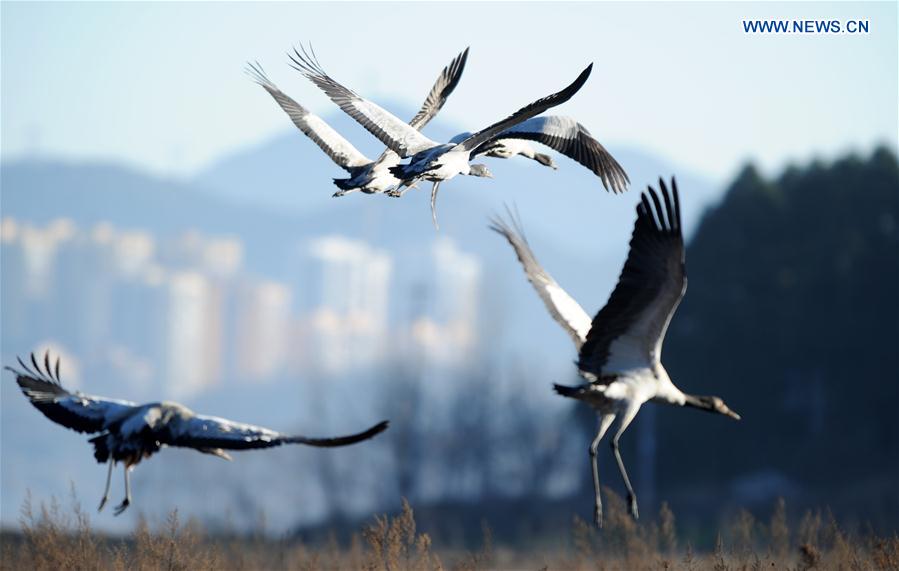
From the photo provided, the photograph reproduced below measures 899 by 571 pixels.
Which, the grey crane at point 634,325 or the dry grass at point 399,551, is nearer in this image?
the grey crane at point 634,325

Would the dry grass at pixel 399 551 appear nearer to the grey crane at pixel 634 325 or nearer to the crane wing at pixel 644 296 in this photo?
the grey crane at pixel 634 325

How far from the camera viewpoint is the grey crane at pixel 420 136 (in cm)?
1362

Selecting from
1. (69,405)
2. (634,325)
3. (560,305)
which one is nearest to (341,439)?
(634,325)

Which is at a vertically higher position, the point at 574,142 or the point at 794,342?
the point at 574,142

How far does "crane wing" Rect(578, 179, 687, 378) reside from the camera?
13.1 m

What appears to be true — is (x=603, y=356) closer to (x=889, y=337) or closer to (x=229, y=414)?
(x=889, y=337)

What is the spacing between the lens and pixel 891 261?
180ft

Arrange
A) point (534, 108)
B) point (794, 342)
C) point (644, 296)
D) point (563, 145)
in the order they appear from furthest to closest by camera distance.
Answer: point (794, 342) < point (563, 145) < point (534, 108) < point (644, 296)

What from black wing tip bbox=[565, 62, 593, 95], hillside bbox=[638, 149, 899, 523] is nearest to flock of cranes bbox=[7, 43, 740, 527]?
black wing tip bbox=[565, 62, 593, 95]

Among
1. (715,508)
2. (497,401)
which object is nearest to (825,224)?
(715,508)

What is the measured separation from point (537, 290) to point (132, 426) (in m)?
4.34

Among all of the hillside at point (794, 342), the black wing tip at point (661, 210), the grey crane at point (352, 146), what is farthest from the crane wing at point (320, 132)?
the hillside at point (794, 342)

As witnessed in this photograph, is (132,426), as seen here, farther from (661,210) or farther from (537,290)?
(661,210)

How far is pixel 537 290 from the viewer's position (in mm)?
15453
